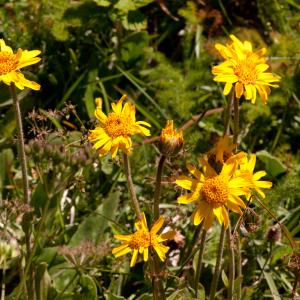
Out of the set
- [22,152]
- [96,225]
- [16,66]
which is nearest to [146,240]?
[22,152]

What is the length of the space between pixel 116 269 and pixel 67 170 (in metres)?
1.18

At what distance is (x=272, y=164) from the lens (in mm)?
3486

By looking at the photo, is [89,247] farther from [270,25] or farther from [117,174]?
[270,25]

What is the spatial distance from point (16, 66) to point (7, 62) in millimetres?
37

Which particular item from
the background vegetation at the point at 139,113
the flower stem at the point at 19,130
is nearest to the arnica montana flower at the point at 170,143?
the flower stem at the point at 19,130

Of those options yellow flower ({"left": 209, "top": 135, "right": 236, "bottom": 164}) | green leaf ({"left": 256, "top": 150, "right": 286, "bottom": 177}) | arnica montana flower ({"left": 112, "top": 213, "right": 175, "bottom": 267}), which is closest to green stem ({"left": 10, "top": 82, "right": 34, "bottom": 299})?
arnica montana flower ({"left": 112, "top": 213, "right": 175, "bottom": 267})

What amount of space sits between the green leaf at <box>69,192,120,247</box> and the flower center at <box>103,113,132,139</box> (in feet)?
3.02

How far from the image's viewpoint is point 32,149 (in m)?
1.98

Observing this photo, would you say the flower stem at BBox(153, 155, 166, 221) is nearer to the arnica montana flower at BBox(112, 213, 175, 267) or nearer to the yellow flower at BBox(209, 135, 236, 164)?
the arnica montana flower at BBox(112, 213, 175, 267)

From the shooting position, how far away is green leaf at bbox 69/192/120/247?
9.90ft

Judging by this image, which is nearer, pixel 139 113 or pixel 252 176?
pixel 252 176

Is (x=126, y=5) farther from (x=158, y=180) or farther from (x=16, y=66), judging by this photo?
(x=158, y=180)

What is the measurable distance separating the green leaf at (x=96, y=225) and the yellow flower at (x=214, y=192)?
3.47 feet

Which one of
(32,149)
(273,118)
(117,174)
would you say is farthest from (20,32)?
(32,149)
